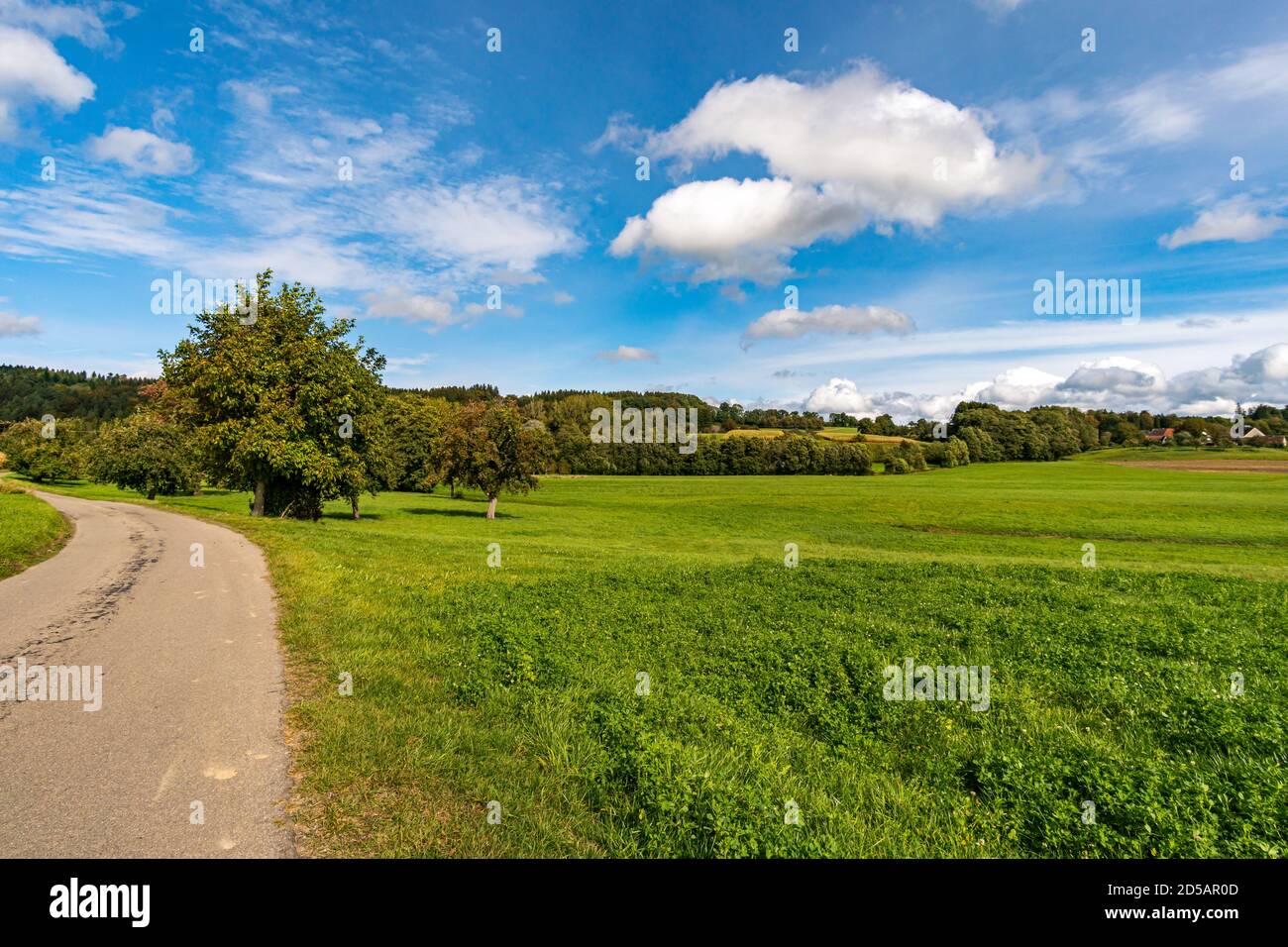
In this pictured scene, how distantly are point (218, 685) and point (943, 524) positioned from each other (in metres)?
49.4

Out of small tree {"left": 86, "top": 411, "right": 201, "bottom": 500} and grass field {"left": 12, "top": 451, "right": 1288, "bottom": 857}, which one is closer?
grass field {"left": 12, "top": 451, "right": 1288, "bottom": 857}

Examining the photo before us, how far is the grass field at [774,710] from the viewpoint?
5641 mm

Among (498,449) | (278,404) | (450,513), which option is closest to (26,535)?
(278,404)

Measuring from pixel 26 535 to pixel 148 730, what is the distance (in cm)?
2135

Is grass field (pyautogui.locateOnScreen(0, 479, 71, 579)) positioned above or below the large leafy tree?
below

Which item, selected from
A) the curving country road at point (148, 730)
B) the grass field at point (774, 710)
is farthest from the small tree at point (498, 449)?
the curving country road at point (148, 730)

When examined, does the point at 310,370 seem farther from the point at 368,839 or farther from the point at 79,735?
the point at 368,839

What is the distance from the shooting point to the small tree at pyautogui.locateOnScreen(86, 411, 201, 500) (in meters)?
67.6
